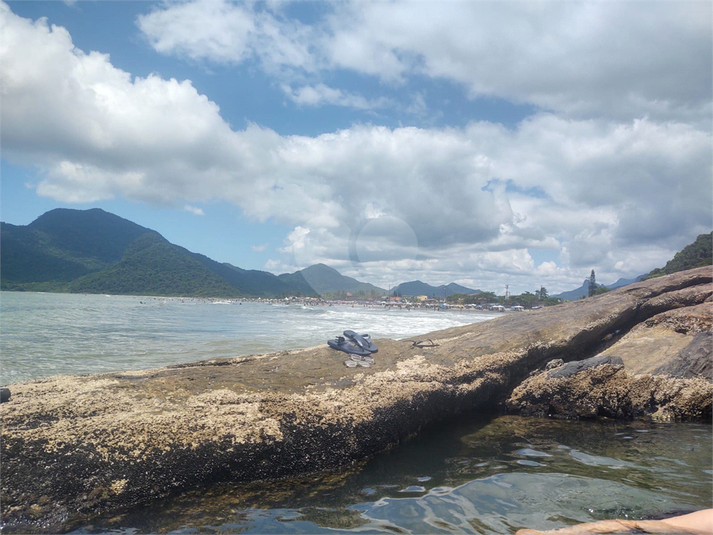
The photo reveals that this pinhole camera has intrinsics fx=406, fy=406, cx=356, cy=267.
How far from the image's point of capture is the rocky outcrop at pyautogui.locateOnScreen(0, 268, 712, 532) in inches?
150

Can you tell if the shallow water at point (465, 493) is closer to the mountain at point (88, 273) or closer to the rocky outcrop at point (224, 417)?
the rocky outcrop at point (224, 417)

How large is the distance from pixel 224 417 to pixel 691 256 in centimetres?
7294

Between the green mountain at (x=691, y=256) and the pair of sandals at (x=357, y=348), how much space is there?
6090 centimetres

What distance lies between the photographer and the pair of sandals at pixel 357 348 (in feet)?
22.7

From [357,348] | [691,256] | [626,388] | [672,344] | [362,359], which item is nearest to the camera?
[362,359]

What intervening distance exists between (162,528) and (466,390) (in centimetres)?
493

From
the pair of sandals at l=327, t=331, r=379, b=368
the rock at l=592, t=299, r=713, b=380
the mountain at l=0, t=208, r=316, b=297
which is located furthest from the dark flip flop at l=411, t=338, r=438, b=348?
the mountain at l=0, t=208, r=316, b=297

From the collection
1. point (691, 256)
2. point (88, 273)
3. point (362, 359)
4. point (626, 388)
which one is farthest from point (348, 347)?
point (88, 273)

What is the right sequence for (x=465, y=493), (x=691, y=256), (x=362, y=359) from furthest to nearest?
(x=691, y=256) → (x=362, y=359) → (x=465, y=493)

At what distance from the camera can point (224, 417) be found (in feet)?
15.5

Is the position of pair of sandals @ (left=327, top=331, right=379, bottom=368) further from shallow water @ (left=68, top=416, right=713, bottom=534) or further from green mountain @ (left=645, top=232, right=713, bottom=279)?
green mountain @ (left=645, top=232, right=713, bottom=279)

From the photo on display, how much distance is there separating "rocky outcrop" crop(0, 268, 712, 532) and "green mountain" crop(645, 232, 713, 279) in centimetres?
6039

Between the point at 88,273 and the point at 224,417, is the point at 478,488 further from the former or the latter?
→ the point at 88,273

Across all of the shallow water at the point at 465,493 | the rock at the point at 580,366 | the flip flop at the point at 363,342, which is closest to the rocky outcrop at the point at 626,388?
the rock at the point at 580,366
